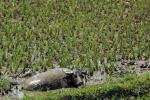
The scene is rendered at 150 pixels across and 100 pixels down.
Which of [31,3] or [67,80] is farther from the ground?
[31,3]

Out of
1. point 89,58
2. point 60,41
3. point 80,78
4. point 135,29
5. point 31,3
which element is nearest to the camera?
point 80,78

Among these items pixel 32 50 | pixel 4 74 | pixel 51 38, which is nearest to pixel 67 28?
pixel 51 38

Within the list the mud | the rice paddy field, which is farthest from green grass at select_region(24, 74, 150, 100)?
the rice paddy field

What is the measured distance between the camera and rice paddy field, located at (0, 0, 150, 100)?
18000mm

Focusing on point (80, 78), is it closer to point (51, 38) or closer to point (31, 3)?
point (51, 38)

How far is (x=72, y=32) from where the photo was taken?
2070cm

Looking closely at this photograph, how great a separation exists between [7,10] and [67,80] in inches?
280

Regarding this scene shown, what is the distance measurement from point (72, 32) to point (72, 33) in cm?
9

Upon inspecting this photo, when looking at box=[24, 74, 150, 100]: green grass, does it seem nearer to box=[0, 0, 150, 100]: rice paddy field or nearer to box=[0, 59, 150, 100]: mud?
box=[0, 59, 150, 100]: mud

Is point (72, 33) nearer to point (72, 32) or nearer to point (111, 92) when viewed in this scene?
point (72, 32)

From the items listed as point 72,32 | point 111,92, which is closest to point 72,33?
point 72,32

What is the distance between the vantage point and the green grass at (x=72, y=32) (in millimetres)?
18141

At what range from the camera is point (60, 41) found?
1977cm

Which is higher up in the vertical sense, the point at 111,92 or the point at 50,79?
the point at 111,92
